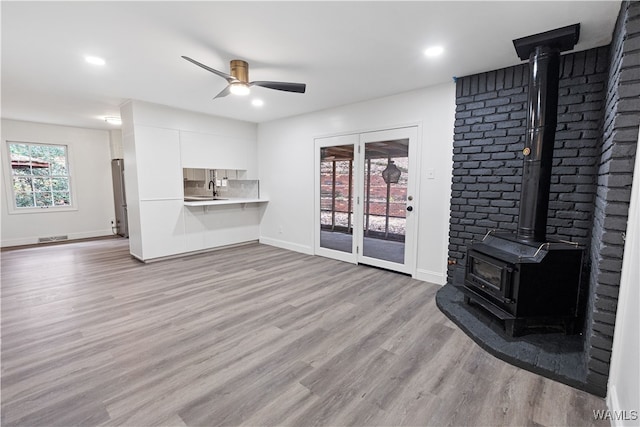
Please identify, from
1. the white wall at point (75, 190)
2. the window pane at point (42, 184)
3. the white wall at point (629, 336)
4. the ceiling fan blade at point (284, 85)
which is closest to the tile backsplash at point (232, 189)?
the white wall at point (75, 190)

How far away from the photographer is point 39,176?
608 centimetres

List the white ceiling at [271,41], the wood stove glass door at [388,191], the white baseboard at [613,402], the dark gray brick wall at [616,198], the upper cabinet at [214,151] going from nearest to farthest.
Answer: the white baseboard at [613,402]
the dark gray brick wall at [616,198]
the white ceiling at [271,41]
the wood stove glass door at [388,191]
the upper cabinet at [214,151]

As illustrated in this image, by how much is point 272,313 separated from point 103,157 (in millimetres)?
6398

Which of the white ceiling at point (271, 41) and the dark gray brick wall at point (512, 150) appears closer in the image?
the white ceiling at point (271, 41)

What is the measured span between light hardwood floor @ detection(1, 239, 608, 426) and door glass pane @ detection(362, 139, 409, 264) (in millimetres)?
1020

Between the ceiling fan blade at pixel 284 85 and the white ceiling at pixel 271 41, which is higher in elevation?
the white ceiling at pixel 271 41

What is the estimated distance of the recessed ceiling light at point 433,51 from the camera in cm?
260

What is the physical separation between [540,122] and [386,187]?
2.08 metres

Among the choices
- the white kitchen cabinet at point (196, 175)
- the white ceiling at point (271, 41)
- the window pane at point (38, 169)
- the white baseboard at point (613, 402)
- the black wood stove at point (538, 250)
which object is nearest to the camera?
the white baseboard at point (613, 402)

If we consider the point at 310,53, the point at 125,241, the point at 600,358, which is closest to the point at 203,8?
the point at 310,53

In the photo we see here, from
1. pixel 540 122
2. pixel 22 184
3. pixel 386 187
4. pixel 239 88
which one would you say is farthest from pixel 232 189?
pixel 540 122

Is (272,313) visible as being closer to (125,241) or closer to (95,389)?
(95,389)

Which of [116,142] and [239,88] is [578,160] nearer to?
[239,88]

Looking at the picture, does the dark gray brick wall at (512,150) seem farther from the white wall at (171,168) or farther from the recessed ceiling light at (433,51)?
the white wall at (171,168)
